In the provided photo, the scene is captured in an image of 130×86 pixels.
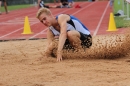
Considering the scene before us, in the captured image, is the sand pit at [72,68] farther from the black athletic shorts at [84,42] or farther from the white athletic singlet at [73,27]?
the white athletic singlet at [73,27]

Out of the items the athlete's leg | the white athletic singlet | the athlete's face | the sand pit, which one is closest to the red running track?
the sand pit

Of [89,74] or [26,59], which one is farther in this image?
[26,59]

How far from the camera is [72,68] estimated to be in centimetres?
525

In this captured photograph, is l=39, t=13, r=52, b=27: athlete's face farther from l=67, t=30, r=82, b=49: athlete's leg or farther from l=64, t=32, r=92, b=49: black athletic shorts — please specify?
l=64, t=32, r=92, b=49: black athletic shorts

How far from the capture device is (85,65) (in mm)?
5422

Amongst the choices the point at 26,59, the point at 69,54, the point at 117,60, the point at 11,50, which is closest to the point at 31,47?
the point at 11,50

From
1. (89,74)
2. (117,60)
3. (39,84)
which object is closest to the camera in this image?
(39,84)

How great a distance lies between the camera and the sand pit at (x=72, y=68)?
437 cm

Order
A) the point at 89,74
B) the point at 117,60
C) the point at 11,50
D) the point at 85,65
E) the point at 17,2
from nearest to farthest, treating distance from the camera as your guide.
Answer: the point at 89,74, the point at 85,65, the point at 117,60, the point at 11,50, the point at 17,2

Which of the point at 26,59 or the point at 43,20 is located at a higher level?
the point at 43,20

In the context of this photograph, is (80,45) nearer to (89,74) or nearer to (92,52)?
(92,52)

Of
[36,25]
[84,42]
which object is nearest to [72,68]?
[84,42]

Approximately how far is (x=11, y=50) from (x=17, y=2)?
100 feet

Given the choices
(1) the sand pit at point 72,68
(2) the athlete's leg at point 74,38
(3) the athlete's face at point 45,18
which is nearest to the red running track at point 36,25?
(1) the sand pit at point 72,68
